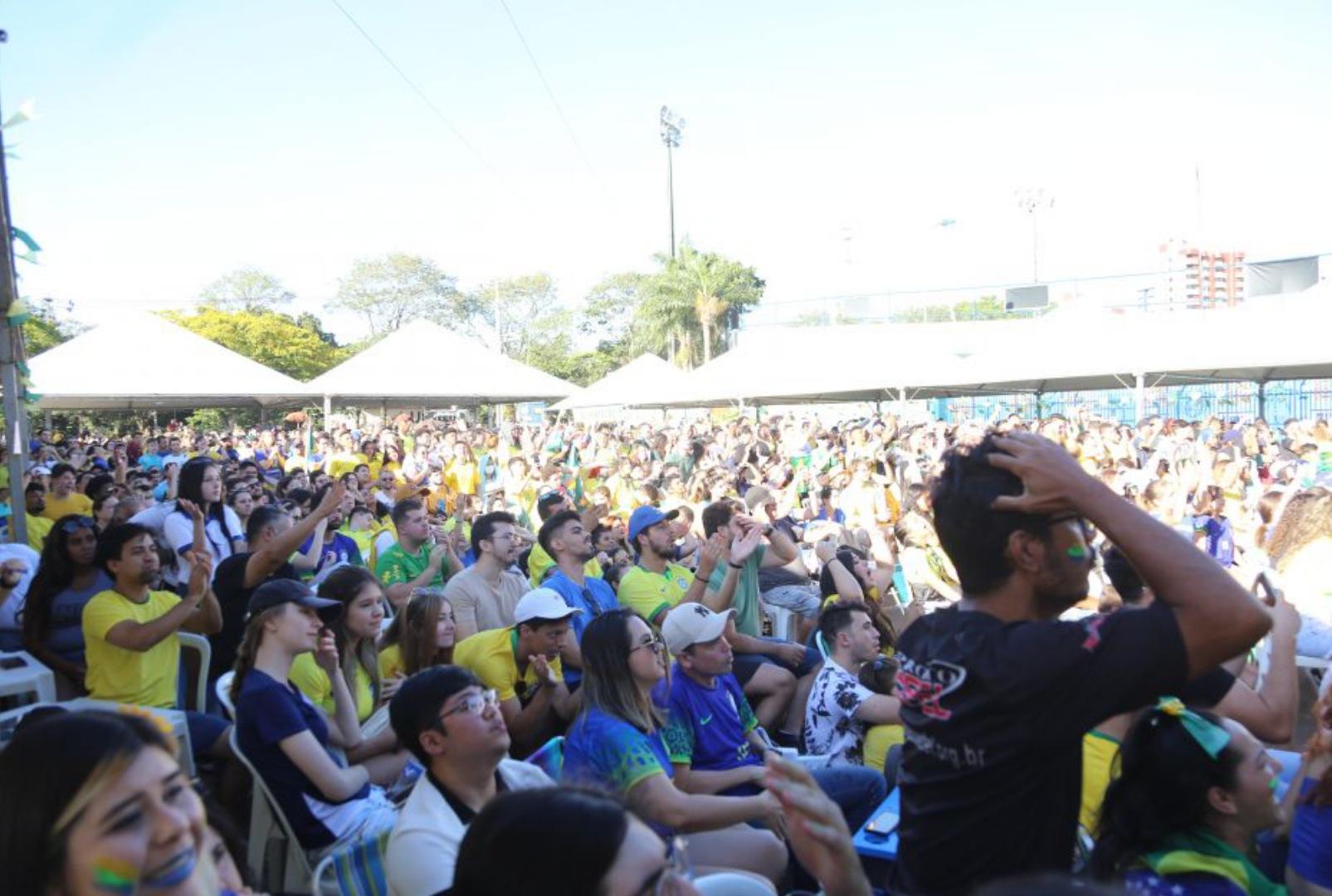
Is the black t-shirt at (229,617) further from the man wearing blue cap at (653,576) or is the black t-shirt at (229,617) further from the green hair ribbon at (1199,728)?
the green hair ribbon at (1199,728)

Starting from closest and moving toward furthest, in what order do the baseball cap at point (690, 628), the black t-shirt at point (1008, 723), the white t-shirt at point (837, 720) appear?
the black t-shirt at point (1008, 723)
the baseball cap at point (690, 628)
the white t-shirt at point (837, 720)

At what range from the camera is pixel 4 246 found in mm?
6625

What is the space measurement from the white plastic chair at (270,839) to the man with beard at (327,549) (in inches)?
125

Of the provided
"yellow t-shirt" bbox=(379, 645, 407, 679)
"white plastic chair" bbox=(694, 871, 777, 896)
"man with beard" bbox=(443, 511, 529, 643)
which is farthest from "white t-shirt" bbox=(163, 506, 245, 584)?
"white plastic chair" bbox=(694, 871, 777, 896)

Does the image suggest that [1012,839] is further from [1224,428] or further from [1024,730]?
[1224,428]

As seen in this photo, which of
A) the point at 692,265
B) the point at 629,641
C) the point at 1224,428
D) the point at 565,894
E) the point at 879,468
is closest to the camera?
the point at 565,894

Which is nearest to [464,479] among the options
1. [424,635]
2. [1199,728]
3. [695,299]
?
[424,635]

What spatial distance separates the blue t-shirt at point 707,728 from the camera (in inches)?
166

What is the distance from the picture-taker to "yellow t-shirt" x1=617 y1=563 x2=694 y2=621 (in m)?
6.24

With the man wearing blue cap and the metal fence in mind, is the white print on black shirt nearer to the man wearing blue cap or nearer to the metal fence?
the man wearing blue cap

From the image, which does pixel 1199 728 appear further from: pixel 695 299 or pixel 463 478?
pixel 695 299

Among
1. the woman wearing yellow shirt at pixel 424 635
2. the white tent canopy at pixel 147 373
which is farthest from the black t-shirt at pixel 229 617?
the white tent canopy at pixel 147 373

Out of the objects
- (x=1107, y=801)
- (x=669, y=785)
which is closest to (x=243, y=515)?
(x=669, y=785)

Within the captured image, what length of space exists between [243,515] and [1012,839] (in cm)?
841
